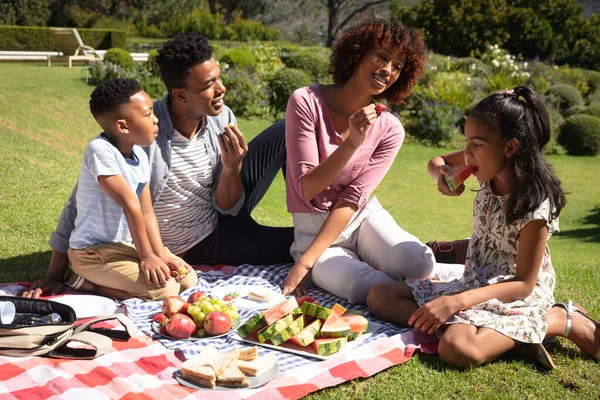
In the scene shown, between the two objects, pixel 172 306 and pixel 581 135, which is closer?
pixel 172 306

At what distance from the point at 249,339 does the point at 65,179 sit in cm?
484

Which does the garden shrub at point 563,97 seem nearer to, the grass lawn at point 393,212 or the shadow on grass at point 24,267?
the grass lawn at point 393,212

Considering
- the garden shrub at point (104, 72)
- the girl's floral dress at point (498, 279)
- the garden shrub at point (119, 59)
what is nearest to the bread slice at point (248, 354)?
the girl's floral dress at point (498, 279)

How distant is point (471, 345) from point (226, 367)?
1222 millimetres

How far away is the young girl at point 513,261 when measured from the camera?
3467mm

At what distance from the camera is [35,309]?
3.55m

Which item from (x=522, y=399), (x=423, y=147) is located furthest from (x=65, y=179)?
(x=423, y=147)

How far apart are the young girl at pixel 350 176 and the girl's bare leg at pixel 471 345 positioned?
33.5 inches

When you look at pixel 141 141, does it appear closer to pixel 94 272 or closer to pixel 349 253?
pixel 94 272

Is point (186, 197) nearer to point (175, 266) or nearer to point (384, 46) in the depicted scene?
point (175, 266)

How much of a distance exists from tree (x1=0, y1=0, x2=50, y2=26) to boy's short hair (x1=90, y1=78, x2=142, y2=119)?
100 ft

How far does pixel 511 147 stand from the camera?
140 inches

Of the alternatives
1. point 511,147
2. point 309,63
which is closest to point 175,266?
point 511,147

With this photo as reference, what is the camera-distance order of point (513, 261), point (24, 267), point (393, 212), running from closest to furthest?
point (513, 261) → point (24, 267) → point (393, 212)
